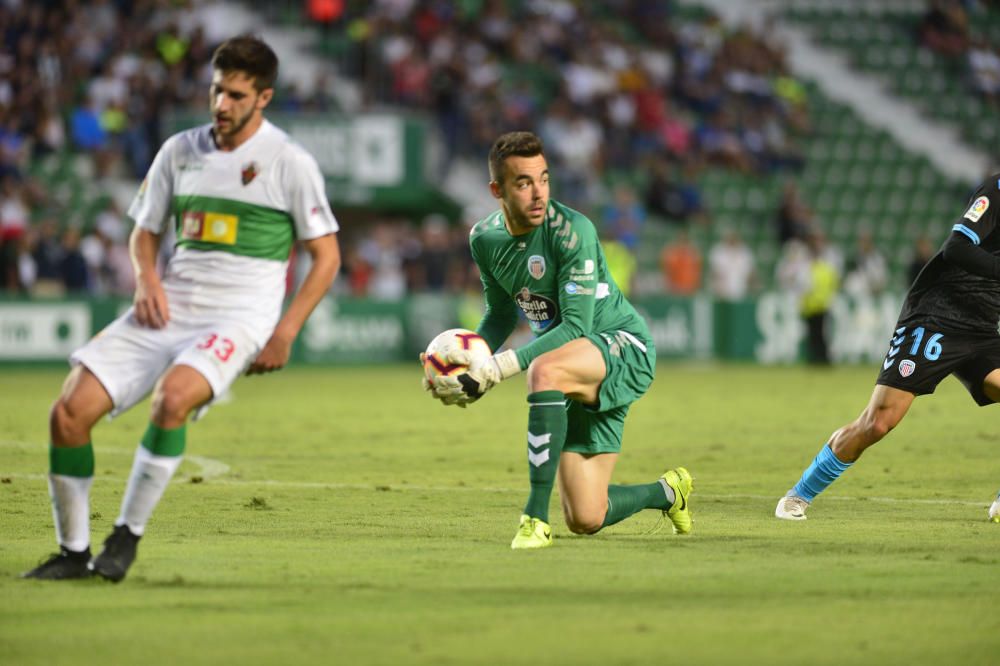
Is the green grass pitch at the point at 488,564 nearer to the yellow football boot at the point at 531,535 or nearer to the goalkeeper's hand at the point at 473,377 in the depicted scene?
the yellow football boot at the point at 531,535

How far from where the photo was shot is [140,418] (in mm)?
17297

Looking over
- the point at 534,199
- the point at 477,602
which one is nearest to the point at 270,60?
the point at 534,199

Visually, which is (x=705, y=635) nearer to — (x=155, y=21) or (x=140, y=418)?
(x=140, y=418)

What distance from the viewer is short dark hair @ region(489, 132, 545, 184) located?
791 centimetres

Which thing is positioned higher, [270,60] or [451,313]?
[270,60]

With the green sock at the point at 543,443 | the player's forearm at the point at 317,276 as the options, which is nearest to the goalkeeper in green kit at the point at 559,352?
the green sock at the point at 543,443

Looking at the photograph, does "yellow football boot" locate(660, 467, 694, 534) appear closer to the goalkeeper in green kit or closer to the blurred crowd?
the goalkeeper in green kit

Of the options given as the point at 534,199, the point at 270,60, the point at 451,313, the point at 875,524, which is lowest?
the point at 451,313

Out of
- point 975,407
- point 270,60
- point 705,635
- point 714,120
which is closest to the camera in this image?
point 705,635

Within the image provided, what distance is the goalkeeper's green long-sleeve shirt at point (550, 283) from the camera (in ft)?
26.3

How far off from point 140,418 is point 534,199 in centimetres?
1027

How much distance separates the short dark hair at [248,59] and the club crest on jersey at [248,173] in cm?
33

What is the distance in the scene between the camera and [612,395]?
8250 mm

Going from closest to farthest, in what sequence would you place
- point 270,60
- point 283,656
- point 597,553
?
point 283,656
point 270,60
point 597,553
